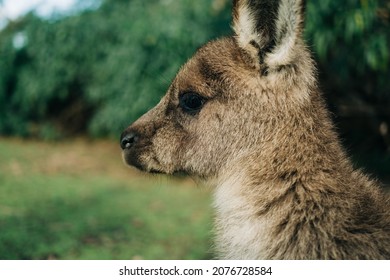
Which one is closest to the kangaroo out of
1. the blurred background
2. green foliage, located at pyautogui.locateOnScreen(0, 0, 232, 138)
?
the blurred background

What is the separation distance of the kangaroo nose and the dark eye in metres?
0.37

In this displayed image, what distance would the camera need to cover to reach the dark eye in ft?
11.8

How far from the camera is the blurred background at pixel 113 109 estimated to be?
5.82 meters

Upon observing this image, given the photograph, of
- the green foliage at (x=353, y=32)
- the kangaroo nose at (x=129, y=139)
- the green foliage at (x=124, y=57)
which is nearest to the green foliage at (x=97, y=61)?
the green foliage at (x=124, y=57)

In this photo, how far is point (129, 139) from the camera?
Answer: 3748 millimetres

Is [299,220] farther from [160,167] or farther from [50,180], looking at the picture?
[50,180]

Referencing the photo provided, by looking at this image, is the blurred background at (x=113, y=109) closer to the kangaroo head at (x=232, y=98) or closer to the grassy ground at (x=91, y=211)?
the grassy ground at (x=91, y=211)

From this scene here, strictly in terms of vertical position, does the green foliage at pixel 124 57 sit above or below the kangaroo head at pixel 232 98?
above

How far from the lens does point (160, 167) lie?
3709 mm

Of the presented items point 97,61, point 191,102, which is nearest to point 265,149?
point 191,102

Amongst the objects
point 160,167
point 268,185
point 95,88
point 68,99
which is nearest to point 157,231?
point 160,167

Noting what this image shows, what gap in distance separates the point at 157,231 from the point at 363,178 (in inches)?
138

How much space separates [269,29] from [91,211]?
15.1ft

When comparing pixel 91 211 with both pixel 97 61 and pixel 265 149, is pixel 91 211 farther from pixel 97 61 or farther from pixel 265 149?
pixel 97 61
